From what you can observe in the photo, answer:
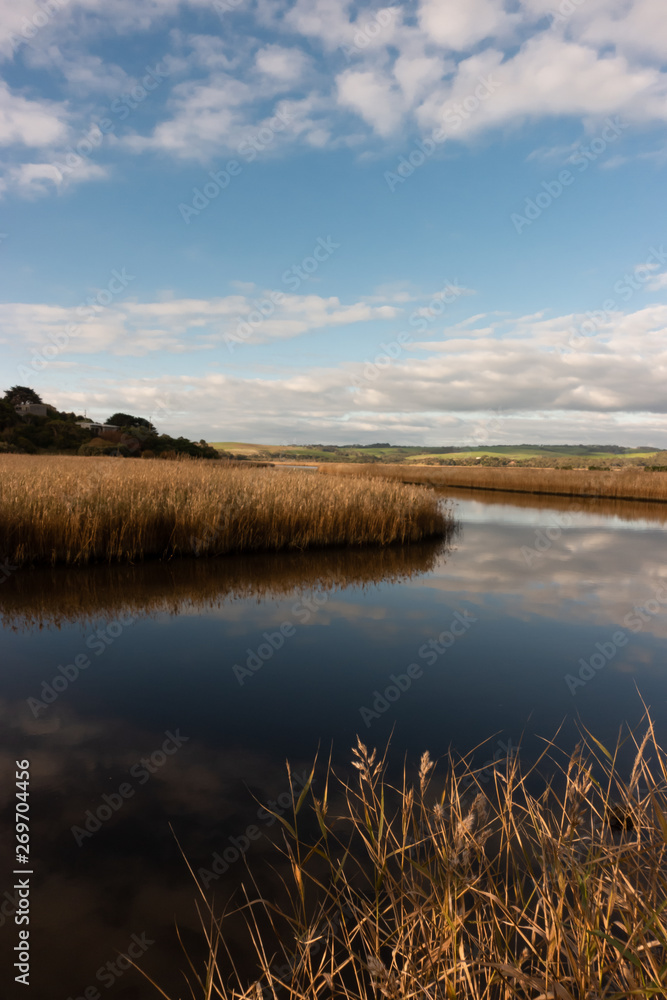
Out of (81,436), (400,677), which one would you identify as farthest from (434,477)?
(400,677)

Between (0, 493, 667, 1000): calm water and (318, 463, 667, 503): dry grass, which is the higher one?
(318, 463, 667, 503): dry grass

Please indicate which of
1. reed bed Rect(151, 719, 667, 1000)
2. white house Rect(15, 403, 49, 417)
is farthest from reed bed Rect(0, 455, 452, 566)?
white house Rect(15, 403, 49, 417)

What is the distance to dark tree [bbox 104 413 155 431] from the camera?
48.2 metres

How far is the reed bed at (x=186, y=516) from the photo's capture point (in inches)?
348

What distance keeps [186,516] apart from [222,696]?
6.16m

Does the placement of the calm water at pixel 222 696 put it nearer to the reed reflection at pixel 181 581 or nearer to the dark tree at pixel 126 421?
the reed reflection at pixel 181 581

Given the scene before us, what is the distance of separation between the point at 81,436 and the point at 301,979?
43178 mm

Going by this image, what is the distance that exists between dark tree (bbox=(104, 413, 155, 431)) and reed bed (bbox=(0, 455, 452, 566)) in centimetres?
3794

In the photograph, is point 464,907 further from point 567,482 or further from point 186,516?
point 567,482

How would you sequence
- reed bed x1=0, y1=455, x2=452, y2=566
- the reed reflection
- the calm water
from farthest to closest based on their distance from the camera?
reed bed x1=0, y1=455, x2=452, y2=566 → the reed reflection → the calm water

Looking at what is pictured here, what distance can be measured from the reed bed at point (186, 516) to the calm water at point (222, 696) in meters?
0.86

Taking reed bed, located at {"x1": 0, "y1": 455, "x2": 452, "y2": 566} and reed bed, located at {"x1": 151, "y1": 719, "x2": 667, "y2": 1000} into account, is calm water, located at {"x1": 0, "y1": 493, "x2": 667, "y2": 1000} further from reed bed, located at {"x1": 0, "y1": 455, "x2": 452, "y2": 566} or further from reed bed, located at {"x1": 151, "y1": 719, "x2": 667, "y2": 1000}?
reed bed, located at {"x1": 0, "y1": 455, "x2": 452, "y2": 566}

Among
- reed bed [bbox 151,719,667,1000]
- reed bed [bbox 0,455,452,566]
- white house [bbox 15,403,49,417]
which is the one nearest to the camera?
reed bed [bbox 151,719,667,1000]

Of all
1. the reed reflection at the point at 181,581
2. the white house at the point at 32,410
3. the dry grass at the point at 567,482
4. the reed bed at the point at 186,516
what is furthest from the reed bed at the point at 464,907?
the white house at the point at 32,410
